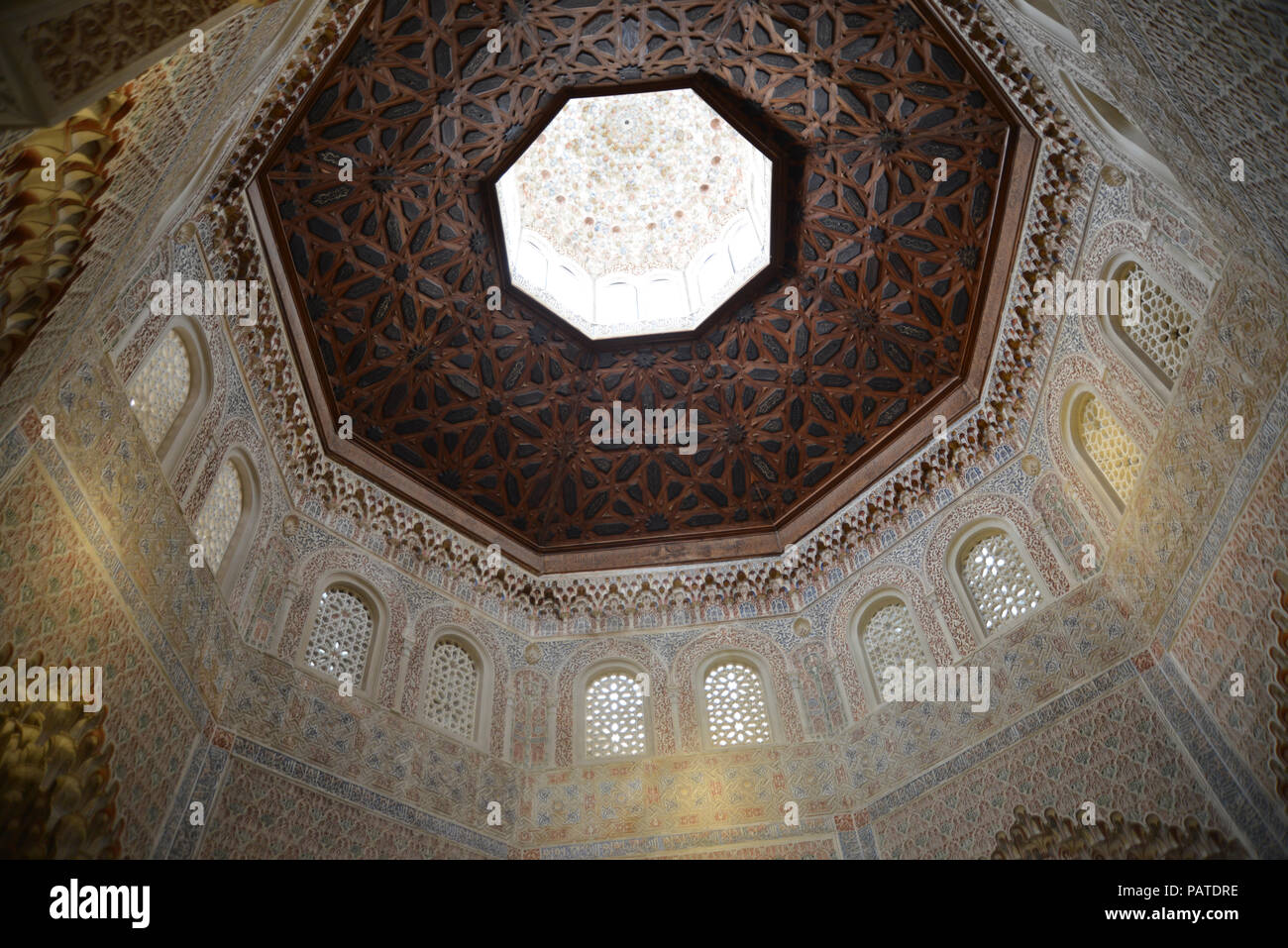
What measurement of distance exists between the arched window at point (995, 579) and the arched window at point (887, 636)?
644mm

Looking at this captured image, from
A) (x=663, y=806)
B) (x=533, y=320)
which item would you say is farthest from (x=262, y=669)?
(x=533, y=320)

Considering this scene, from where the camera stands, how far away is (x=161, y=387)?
22.4 ft

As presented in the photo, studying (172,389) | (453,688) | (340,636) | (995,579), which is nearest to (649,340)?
(453,688)

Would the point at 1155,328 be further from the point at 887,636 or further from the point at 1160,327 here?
the point at 887,636

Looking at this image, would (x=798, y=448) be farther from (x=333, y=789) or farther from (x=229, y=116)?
(x=229, y=116)

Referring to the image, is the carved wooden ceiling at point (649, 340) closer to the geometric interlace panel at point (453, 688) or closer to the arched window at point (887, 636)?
the arched window at point (887, 636)

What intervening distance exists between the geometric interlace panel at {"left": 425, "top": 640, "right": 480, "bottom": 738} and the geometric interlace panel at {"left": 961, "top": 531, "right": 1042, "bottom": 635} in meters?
5.01

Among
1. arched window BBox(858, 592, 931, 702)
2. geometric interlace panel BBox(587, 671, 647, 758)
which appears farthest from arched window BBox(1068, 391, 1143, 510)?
geometric interlace panel BBox(587, 671, 647, 758)

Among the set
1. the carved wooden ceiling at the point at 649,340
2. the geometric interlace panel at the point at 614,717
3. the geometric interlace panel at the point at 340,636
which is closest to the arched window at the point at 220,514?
the geometric interlace panel at the point at 340,636

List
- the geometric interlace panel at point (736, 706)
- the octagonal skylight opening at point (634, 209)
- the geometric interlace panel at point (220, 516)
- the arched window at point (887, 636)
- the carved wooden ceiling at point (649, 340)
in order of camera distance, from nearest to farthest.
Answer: the geometric interlace panel at point (220, 516) < the carved wooden ceiling at point (649, 340) < the arched window at point (887, 636) < the geometric interlace panel at point (736, 706) < the octagonal skylight opening at point (634, 209)

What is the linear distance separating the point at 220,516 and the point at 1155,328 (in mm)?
7625

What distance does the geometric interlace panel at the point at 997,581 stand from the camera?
8.31m

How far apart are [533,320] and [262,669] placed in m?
4.71

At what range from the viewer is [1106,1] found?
4.86 metres
